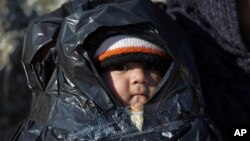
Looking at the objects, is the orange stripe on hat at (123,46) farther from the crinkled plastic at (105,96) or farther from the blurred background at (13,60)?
the blurred background at (13,60)

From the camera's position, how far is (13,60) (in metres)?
2.98

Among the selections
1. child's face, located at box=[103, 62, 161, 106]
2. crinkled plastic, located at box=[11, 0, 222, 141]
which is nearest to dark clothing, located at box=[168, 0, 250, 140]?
crinkled plastic, located at box=[11, 0, 222, 141]

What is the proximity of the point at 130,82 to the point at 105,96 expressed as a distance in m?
0.14

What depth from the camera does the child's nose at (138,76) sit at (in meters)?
2.01

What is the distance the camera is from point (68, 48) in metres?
1.95

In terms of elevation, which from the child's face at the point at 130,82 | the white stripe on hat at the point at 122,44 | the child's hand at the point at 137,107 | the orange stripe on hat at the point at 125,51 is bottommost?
the child's hand at the point at 137,107

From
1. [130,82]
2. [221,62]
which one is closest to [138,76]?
[130,82]

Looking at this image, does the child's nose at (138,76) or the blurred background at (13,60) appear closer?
the child's nose at (138,76)

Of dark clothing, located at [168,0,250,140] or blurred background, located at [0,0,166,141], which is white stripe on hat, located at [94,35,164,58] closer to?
dark clothing, located at [168,0,250,140]

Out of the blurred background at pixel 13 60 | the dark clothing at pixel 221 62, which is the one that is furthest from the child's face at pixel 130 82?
the blurred background at pixel 13 60

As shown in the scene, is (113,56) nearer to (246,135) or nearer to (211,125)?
(211,125)

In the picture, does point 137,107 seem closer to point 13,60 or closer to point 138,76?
point 138,76

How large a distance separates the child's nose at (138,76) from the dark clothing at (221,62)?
44cm

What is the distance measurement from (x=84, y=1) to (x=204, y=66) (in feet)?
2.04
